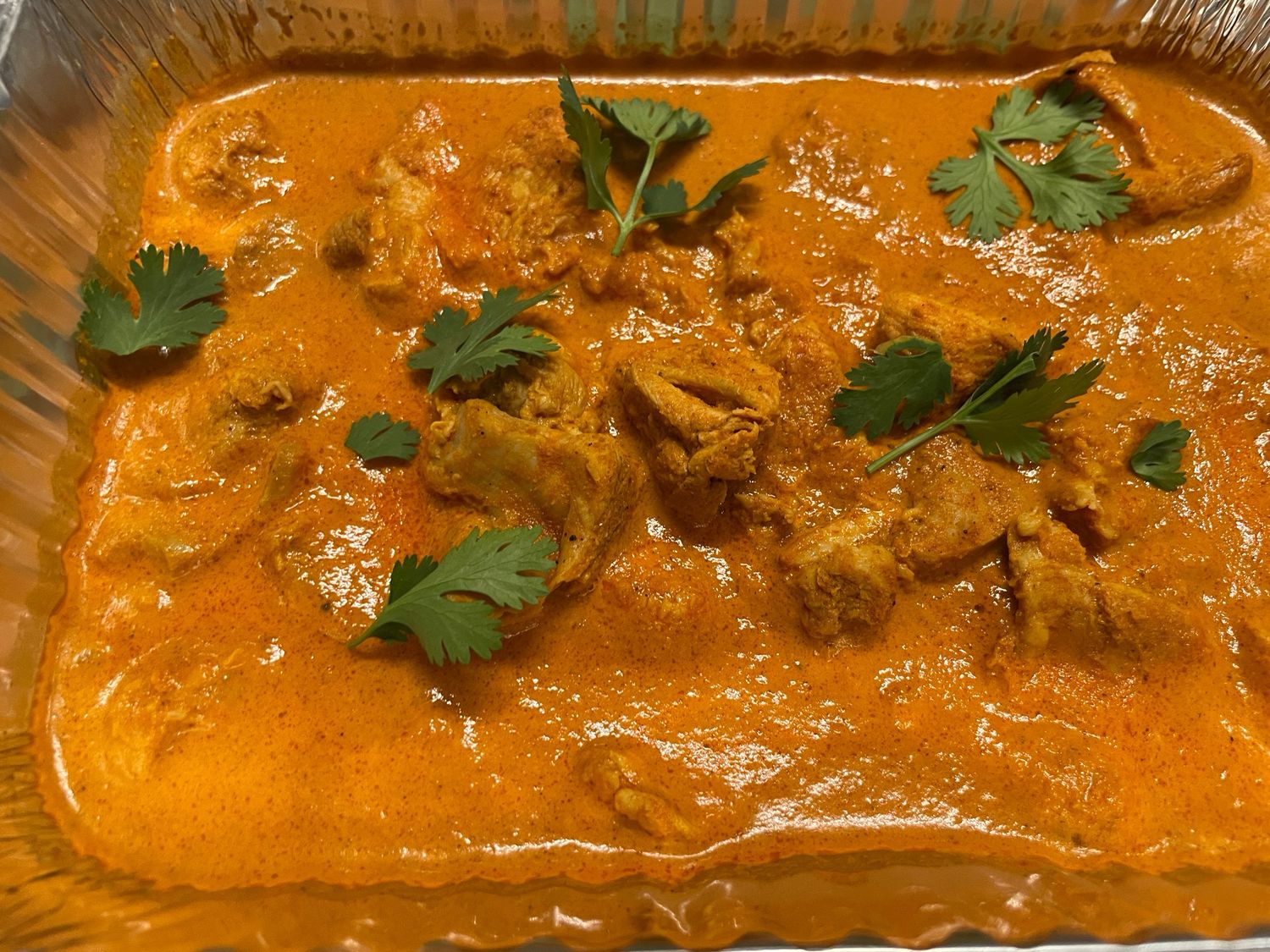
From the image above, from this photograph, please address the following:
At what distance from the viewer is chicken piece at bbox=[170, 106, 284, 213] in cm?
296

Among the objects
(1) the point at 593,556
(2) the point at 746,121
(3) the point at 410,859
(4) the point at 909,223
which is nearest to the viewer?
(3) the point at 410,859

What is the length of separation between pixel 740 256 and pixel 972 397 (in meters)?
0.91

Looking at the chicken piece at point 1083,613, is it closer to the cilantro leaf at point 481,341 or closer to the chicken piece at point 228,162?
the cilantro leaf at point 481,341

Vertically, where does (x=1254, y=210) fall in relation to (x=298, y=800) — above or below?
above

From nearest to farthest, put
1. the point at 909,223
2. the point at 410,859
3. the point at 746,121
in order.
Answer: the point at 410,859
the point at 909,223
the point at 746,121

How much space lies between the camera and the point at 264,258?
2.87 metres

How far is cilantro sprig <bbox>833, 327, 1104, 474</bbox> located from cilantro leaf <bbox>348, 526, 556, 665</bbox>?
3.48 feet

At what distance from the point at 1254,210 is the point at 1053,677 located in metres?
2.04

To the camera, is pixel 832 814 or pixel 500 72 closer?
pixel 832 814

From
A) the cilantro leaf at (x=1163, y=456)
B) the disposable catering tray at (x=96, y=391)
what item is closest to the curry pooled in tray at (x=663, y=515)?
the cilantro leaf at (x=1163, y=456)

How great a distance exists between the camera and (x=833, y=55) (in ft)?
11.0

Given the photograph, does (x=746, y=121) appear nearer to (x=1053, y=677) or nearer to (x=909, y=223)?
(x=909, y=223)

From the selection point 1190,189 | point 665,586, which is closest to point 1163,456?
point 1190,189

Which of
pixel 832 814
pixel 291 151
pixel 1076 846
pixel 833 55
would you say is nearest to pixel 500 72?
pixel 291 151
